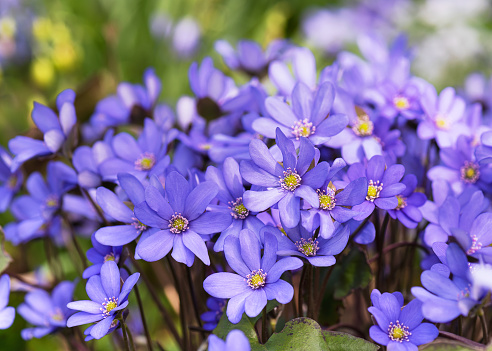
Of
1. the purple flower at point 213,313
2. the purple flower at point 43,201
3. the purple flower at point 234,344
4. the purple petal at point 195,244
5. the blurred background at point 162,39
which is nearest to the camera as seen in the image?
the purple flower at point 234,344

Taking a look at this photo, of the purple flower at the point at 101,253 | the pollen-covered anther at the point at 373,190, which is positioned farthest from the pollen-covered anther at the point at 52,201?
the pollen-covered anther at the point at 373,190

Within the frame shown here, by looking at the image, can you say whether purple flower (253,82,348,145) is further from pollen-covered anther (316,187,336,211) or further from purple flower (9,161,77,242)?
purple flower (9,161,77,242)

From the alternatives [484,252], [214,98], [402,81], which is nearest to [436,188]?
[484,252]

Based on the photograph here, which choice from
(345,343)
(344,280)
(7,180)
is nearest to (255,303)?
(345,343)

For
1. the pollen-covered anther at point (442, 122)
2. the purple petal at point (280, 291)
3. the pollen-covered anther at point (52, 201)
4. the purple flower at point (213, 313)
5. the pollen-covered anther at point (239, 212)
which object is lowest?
the purple flower at point (213, 313)

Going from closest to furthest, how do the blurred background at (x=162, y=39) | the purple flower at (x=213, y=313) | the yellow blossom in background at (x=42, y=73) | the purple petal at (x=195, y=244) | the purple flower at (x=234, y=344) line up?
the purple flower at (x=234, y=344), the purple petal at (x=195, y=244), the purple flower at (x=213, y=313), the yellow blossom in background at (x=42, y=73), the blurred background at (x=162, y=39)

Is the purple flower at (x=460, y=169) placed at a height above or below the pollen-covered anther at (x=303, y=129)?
below

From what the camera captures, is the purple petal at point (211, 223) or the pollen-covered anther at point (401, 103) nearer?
the purple petal at point (211, 223)

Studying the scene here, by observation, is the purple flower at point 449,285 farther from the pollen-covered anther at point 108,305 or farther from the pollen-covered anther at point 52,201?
the pollen-covered anther at point 52,201
